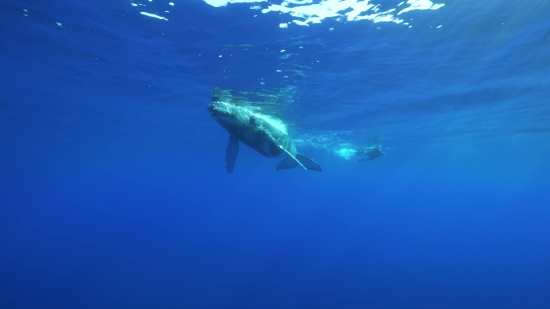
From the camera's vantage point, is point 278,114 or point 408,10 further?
point 278,114

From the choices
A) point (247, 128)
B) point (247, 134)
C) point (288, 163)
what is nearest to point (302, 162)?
point (288, 163)

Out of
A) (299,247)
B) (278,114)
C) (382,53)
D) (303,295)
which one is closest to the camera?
(382,53)

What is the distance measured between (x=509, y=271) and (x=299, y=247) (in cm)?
2880

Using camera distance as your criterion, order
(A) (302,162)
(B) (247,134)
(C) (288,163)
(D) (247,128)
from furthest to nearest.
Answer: (C) (288,163) → (A) (302,162) → (B) (247,134) → (D) (247,128)

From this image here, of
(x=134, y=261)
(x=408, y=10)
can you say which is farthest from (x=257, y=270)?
(x=408, y=10)

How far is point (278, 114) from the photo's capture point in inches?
854

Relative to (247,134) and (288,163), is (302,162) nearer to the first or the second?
(288,163)

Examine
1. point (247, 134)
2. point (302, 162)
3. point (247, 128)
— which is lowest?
point (302, 162)

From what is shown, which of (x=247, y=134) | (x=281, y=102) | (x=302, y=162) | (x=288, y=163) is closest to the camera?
(x=247, y=134)

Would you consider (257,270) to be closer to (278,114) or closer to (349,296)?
(349,296)

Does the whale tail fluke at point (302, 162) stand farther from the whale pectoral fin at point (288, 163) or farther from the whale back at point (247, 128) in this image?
the whale back at point (247, 128)

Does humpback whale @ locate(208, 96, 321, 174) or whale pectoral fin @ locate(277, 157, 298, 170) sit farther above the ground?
humpback whale @ locate(208, 96, 321, 174)

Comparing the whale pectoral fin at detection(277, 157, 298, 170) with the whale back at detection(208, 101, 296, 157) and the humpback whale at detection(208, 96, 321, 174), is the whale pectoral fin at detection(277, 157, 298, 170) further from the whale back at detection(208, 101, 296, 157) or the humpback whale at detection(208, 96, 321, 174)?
the whale back at detection(208, 101, 296, 157)

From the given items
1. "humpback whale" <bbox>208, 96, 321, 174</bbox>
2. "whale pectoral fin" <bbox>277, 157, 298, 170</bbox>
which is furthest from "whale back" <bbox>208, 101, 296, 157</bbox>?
"whale pectoral fin" <bbox>277, 157, 298, 170</bbox>
